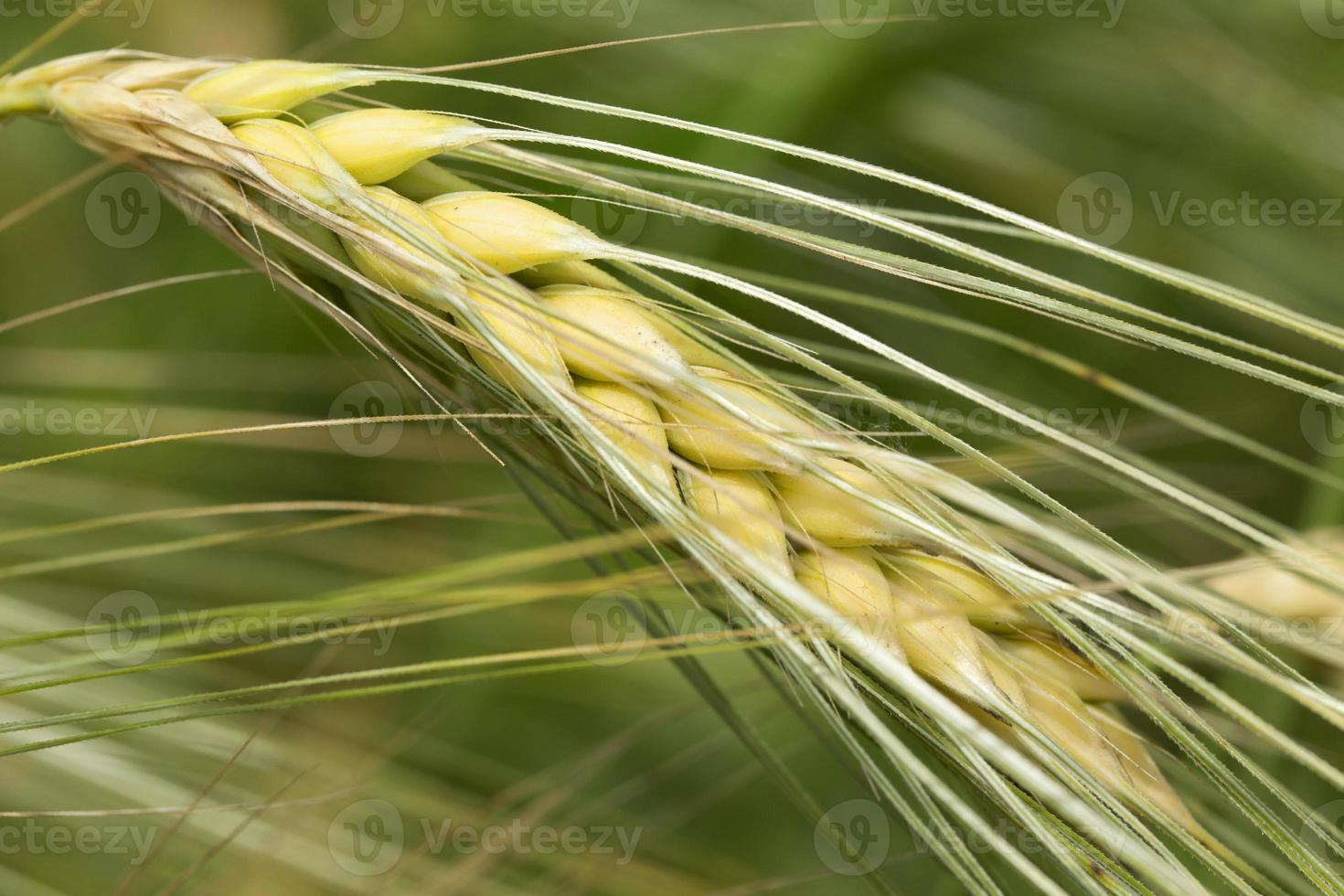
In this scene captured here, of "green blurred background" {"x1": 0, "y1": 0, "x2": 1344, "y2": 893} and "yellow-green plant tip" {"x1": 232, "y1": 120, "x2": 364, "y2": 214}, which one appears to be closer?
"yellow-green plant tip" {"x1": 232, "y1": 120, "x2": 364, "y2": 214}

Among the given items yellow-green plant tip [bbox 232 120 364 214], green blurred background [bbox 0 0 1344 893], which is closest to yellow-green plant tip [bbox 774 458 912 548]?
yellow-green plant tip [bbox 232 120 364 214]

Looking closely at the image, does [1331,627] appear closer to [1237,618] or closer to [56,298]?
[1237,618]

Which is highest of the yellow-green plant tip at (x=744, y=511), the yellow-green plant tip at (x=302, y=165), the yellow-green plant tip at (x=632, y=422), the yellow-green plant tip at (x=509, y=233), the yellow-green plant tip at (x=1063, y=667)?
the yellow-green plant tip at (x=302, y=165)

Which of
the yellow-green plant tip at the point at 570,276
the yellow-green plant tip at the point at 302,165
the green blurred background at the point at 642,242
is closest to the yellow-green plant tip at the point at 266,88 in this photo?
the yellow-green plant tip at the point at 302,165

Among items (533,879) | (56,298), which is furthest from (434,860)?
(56,298)

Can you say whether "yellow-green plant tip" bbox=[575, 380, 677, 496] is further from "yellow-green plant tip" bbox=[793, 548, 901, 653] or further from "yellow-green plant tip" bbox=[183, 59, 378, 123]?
"yellow-green plant tip" bbox=[183, 59, 378, 123]

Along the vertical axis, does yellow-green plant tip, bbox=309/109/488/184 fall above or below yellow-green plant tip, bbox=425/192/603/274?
above

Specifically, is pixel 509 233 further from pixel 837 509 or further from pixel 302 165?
pixel 837 509

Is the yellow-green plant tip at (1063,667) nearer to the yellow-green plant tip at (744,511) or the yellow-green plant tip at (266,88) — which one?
the yellow-green plant tip at (744,511)
